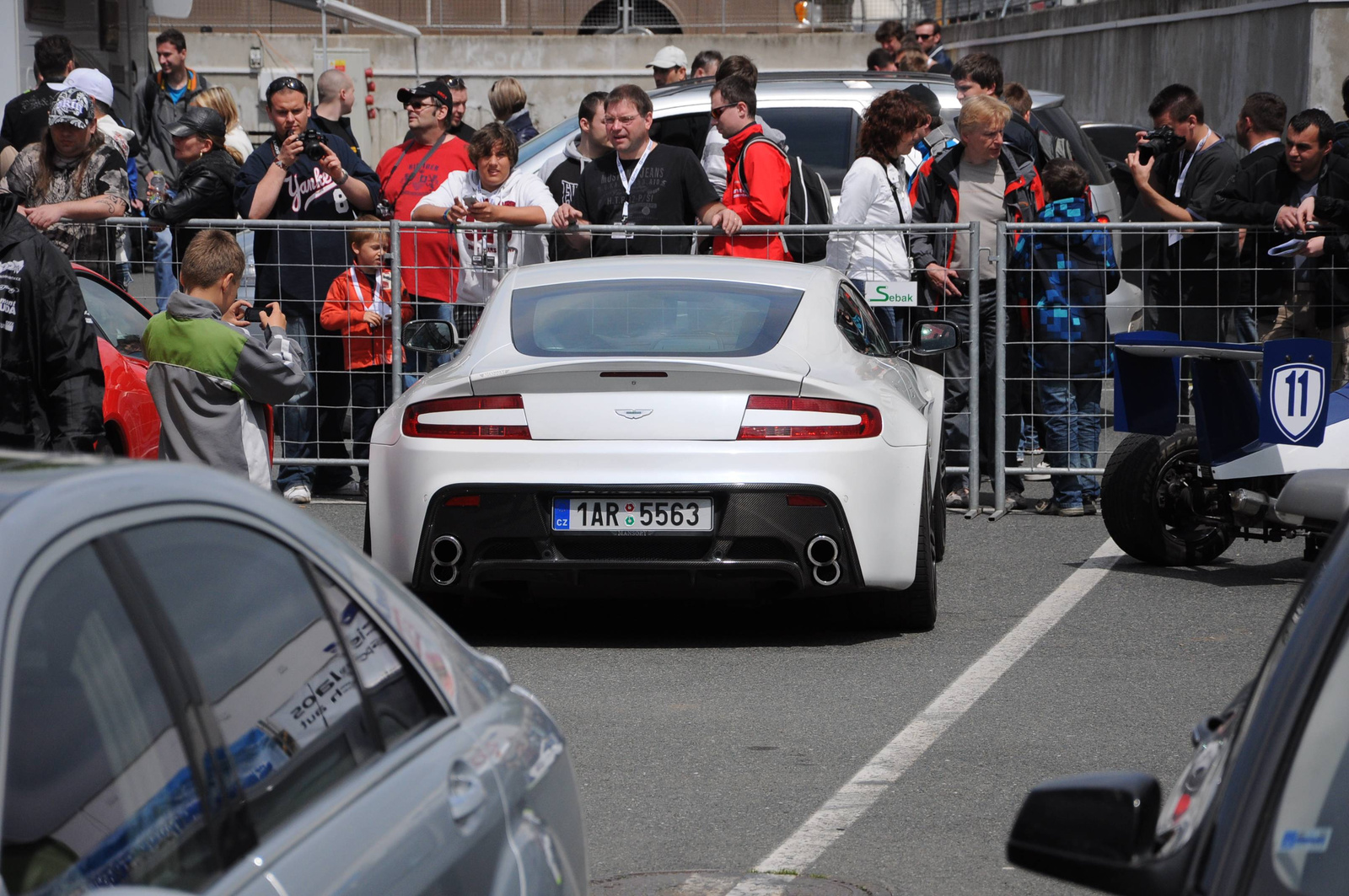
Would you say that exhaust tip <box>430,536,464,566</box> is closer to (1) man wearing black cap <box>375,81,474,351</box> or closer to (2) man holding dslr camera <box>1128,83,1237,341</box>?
(1) man wearing black cap <box>375,81,474,351</box>

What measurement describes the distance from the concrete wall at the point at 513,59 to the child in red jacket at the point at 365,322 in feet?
76.3

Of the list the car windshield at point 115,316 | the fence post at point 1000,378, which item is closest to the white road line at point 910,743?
the fence post at point 1000,378

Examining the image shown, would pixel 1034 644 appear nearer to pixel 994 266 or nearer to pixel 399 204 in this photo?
pixel 994 266

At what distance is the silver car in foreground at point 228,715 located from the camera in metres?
1.95

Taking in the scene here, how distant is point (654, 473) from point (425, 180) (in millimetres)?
5172

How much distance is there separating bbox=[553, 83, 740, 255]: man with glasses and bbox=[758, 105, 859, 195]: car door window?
1913 millimetres

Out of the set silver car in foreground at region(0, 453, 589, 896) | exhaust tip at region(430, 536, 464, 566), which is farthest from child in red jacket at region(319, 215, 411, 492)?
silver car in foreground at region(0, 453, 589, 896)

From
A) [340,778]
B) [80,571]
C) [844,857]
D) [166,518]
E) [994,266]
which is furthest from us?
[994,266]

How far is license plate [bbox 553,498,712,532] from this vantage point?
6457mm

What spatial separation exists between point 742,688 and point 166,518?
4.21m

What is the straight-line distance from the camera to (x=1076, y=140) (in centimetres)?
1258

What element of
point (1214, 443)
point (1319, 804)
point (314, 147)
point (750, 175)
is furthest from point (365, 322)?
point (1319, 804)

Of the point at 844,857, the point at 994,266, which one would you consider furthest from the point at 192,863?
the point at 994,266

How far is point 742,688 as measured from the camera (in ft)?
20.5
